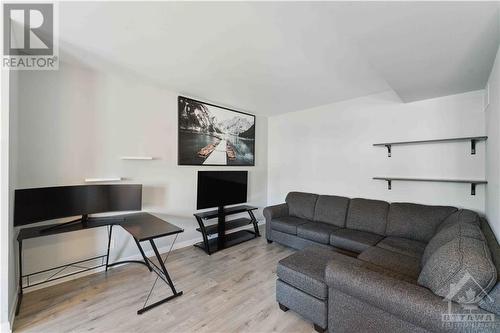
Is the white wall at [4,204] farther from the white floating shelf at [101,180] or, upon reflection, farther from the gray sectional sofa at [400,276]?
the gray sectional sofa at [400,276]

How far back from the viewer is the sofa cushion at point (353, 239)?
8.53ft

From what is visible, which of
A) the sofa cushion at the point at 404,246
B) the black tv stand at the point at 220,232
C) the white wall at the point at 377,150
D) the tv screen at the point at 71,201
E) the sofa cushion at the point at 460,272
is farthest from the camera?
the black tv stand at the point at 220,232

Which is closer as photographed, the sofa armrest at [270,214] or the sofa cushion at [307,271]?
the sofa cushion at [307,271]

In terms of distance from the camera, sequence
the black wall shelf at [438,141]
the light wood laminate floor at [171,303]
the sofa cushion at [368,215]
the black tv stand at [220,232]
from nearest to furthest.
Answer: the light wood laminate floor at [171,303] → the black wall shelf at [438,141] → the sofa cushion at [368,215] → the black tv stand at [220,232]

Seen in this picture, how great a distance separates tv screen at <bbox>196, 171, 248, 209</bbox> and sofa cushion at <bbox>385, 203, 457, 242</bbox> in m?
2.32

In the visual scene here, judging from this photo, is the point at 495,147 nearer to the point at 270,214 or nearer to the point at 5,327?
the point at 270,214

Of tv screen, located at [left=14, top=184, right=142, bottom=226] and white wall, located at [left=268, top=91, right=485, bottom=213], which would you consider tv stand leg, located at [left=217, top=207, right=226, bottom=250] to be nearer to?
tv screen, located at [left=14, top=184, right=142, bottom=226]

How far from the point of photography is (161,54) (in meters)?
2.21

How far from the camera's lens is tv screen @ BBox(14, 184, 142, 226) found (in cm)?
199

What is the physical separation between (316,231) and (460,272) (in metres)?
1.94

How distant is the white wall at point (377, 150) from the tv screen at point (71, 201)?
2986 millimetres

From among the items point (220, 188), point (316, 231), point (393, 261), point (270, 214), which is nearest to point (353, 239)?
point (316, 231)

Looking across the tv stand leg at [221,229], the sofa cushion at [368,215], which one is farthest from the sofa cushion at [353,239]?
the tv stand leg at [221,229]

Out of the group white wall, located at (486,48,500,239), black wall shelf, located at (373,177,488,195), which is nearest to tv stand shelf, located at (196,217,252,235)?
black wall shelf, located at (373,177,488,195)
